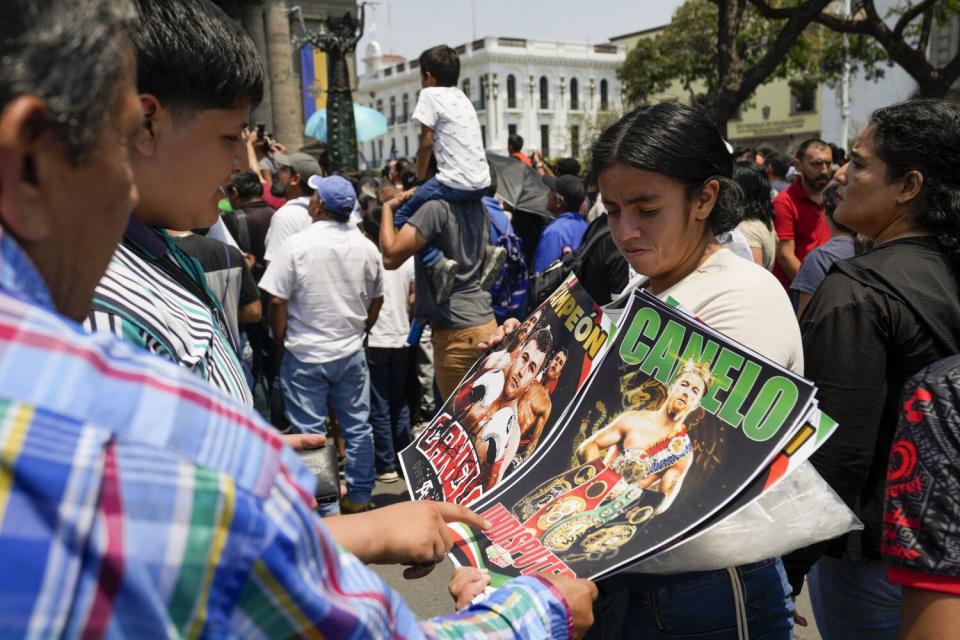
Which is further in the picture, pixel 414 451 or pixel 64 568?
pixel 414 451

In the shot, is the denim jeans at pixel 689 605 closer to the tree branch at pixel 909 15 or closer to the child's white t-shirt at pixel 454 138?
the child's white t-shirt at pixel 454 138

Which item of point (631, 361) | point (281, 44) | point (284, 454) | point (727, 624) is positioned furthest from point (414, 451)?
point (281, 44)

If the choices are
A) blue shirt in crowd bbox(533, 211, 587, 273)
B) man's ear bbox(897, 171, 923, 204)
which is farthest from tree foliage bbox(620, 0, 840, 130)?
man's ear bbox(897, 171, 923, 204)

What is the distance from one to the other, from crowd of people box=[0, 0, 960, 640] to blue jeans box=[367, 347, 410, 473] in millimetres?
2275

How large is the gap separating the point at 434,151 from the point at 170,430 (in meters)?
4.30

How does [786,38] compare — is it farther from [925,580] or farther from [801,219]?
[925,580]

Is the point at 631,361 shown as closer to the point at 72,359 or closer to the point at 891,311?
the point at 891,311

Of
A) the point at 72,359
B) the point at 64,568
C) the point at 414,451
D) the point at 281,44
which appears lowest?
the point at 414,451

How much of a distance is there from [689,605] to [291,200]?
5.89 metres

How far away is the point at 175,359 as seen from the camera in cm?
132

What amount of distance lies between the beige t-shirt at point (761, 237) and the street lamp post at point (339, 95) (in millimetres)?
6496

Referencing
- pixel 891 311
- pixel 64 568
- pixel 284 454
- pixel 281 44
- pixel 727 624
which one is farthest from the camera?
pixel 281 44

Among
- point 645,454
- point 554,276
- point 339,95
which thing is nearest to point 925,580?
point 645,454

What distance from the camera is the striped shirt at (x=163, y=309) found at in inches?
49.5
